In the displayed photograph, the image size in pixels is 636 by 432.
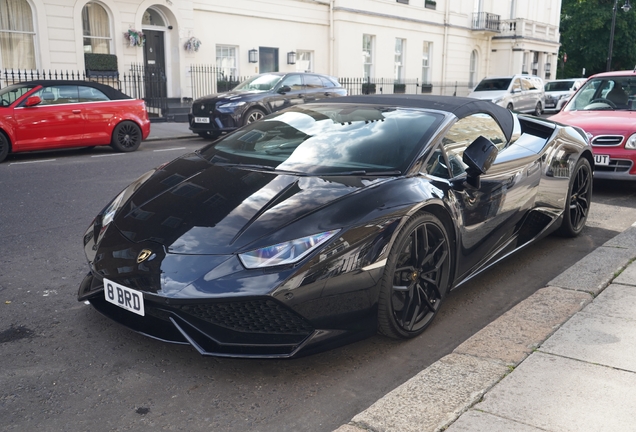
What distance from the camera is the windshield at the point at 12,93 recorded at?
36.9 ft

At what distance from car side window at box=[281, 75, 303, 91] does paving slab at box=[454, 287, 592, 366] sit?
40.9 ft

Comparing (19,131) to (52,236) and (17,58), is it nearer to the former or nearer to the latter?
(52,236)

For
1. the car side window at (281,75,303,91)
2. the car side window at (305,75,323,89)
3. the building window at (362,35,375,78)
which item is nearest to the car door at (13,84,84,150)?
the car side window at (281,75,303,91)

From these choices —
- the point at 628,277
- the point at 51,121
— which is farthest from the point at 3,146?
the point at 628,277

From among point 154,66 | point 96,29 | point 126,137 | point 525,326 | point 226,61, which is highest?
point 96,29

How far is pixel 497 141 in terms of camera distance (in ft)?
15.5

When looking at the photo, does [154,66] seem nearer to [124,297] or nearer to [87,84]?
[87,84]

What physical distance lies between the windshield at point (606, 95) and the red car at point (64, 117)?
328 inches

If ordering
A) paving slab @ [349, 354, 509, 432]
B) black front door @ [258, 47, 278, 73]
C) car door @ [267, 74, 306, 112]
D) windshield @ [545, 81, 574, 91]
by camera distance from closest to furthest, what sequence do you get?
1. paving slab @ [349, 354, 509, 432]
2. car door @ [267, 74, 306, 112]
3. black front door @ [258, 47, 278, 73]
4. windshield @ [545, 81, 574, 91]

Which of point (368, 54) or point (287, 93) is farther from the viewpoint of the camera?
point (368, 54)

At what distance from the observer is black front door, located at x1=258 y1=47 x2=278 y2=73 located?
2389 centimetres

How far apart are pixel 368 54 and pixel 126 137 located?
59.3ft

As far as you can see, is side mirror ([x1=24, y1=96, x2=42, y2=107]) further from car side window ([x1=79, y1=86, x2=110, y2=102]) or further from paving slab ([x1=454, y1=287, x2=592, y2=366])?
paving slab ([x1=454, y1=287, x2=592, y2=366])

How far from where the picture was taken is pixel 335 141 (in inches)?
163
